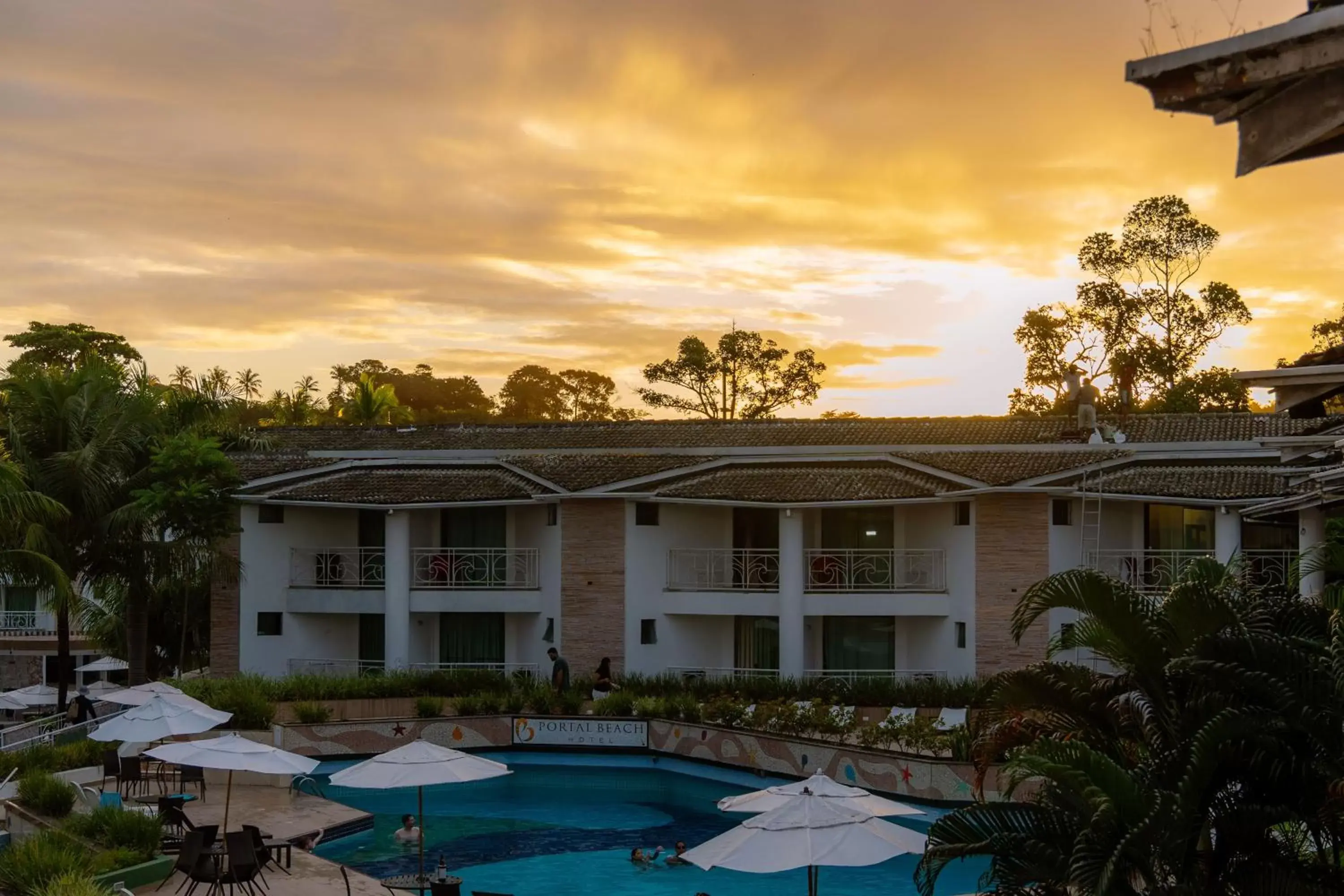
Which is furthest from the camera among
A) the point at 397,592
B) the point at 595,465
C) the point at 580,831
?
the point at 595,465

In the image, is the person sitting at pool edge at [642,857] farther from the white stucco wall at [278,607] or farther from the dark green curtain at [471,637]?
the white stucco wall at [278,607]

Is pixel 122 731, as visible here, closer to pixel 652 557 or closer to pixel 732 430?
pixel 652 557

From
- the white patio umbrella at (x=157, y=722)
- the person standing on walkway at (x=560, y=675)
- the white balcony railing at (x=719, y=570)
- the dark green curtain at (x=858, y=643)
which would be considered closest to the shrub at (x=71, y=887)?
the white patio umbrella at (x=157, y=722)

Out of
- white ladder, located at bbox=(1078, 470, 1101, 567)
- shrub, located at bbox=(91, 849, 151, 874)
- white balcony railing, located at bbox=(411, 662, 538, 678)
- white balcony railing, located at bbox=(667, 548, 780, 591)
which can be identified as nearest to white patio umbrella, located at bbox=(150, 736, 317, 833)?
shrub, located at bbox=(91, 849, 151, 874)

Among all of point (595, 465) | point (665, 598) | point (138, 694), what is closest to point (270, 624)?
point (595, 465)

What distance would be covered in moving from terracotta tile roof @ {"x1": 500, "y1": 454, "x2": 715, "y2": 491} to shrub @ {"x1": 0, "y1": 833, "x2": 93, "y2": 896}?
63.8 feet

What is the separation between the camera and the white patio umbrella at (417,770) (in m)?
18.7

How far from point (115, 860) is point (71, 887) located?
2996 mm

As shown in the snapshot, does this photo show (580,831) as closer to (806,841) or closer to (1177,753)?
(806,841)

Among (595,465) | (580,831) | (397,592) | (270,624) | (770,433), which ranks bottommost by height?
(580,831)

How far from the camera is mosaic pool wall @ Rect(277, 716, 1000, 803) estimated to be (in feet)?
77.6

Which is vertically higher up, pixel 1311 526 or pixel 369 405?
pixel 369 405

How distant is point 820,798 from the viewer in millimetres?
14805

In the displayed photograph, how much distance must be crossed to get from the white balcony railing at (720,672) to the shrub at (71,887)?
19869mm
